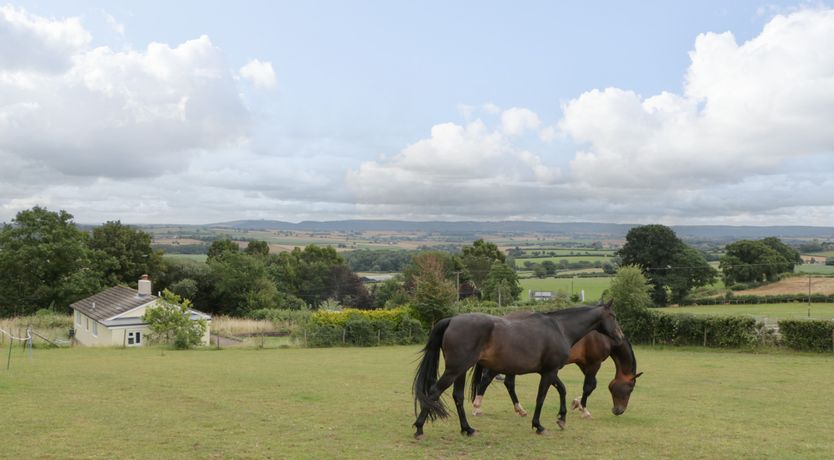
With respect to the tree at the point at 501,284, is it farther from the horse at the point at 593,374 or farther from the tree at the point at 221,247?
the horse at the point at 593,374

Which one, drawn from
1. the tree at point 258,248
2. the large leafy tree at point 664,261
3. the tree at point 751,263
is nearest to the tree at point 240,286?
the tree at point 258,248

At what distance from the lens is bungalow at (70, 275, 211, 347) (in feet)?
108

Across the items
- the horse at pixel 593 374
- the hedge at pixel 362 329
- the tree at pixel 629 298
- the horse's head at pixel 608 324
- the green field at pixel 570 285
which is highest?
the horse's head at pixel 608 324

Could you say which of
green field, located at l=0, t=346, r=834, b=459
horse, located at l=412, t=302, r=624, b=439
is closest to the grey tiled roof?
green field, located at l=0, t=346, r=834, b=459

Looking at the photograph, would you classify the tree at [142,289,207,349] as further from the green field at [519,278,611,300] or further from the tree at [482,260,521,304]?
the green field at [519,278,611,300]

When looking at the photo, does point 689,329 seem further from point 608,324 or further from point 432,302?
point 608,324

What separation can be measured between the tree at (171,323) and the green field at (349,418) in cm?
1094

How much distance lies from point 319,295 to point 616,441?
64.6 metres

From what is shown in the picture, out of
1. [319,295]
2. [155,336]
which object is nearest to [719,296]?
[319,295]

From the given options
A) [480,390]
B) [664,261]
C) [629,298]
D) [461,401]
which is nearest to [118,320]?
[629,298]

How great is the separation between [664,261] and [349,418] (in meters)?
60.5

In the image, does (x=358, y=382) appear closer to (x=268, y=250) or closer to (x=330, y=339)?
(x=330, y=339)

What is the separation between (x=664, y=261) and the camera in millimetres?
63625

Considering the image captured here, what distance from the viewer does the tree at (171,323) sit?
29656mm
